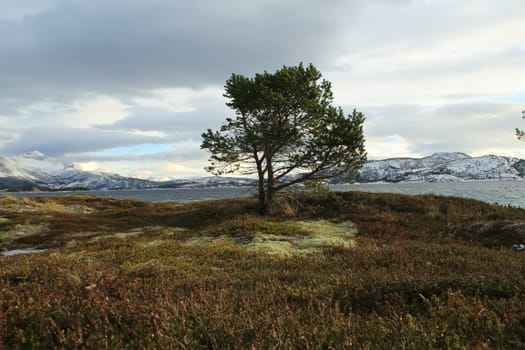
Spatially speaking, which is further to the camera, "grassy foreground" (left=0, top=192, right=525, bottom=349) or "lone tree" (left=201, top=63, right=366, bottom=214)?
"lone tree" (left=201, top=63, right=366, bottom=214)

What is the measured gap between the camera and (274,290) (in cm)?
595

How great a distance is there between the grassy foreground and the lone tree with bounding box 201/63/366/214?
4.58m

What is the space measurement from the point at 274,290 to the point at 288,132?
16946mm

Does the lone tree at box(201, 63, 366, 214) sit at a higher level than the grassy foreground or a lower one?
higher

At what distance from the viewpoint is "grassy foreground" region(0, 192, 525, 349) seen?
372cm

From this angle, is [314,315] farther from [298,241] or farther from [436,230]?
[436,230]

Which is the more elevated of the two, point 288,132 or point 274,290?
point 288,132

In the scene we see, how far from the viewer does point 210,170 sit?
24.2 metres

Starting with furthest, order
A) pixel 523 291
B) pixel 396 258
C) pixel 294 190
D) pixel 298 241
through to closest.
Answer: pixel 294 190, pixel 298 241, pixel 396 258, pixel 523 291

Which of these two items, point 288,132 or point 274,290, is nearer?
point 274,290

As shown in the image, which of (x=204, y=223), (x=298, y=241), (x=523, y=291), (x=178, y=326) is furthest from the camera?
(x=204, y=223)

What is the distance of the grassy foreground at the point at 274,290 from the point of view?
3721 mm

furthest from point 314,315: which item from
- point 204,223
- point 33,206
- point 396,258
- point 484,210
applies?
point 33,206

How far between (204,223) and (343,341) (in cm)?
2057
